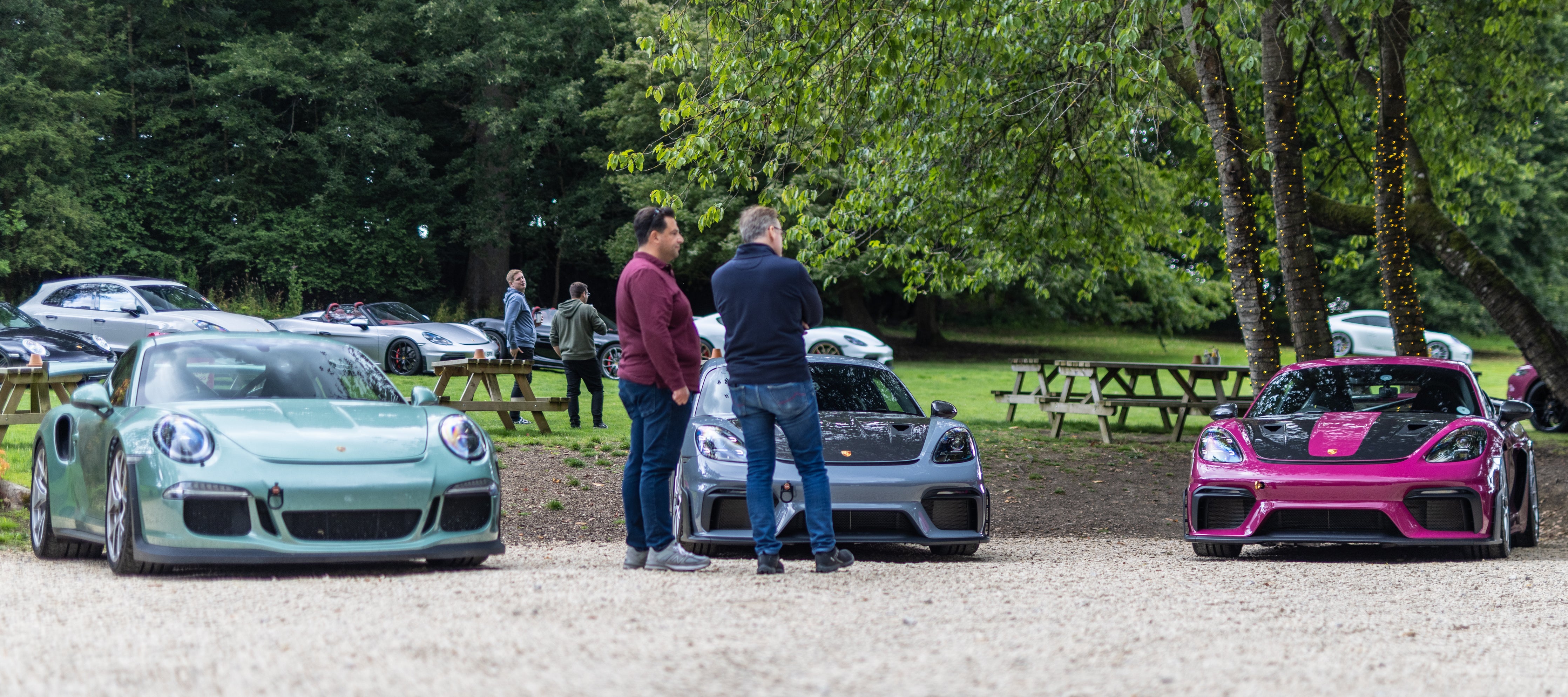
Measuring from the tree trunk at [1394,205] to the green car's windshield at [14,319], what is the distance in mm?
17410

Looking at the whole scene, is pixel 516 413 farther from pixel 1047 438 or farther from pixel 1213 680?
pixel 1213 680

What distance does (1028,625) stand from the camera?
5246 millimetres

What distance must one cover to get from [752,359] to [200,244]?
112 feet

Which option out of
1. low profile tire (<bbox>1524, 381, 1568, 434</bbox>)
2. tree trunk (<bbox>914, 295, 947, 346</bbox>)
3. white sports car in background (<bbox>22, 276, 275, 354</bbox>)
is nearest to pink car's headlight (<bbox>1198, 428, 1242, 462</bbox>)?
low profile tire (<bbox>1524, 381, 1568, 434</bbox>)

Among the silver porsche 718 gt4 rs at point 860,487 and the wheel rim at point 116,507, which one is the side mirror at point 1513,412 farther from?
the wheel rim at point 116,507

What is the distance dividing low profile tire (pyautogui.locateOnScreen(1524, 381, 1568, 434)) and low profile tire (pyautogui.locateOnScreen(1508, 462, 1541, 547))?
1136cm

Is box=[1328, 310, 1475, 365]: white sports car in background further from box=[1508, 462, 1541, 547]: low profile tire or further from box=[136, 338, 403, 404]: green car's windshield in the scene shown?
box=[136, 338, 403, 404]: green car's windshield

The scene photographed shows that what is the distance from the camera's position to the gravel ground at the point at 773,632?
4098 millimetres

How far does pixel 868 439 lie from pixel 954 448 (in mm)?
524

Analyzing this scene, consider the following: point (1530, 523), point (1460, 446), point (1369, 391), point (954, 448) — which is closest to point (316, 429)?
point (954, 448)

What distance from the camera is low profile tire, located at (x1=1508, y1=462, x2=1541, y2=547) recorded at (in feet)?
29.3

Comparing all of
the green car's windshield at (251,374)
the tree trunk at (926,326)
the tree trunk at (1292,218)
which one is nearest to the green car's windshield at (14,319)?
the green car's windshield at (251,374)

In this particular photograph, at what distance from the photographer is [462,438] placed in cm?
671

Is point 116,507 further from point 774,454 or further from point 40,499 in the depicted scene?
point 774,454
